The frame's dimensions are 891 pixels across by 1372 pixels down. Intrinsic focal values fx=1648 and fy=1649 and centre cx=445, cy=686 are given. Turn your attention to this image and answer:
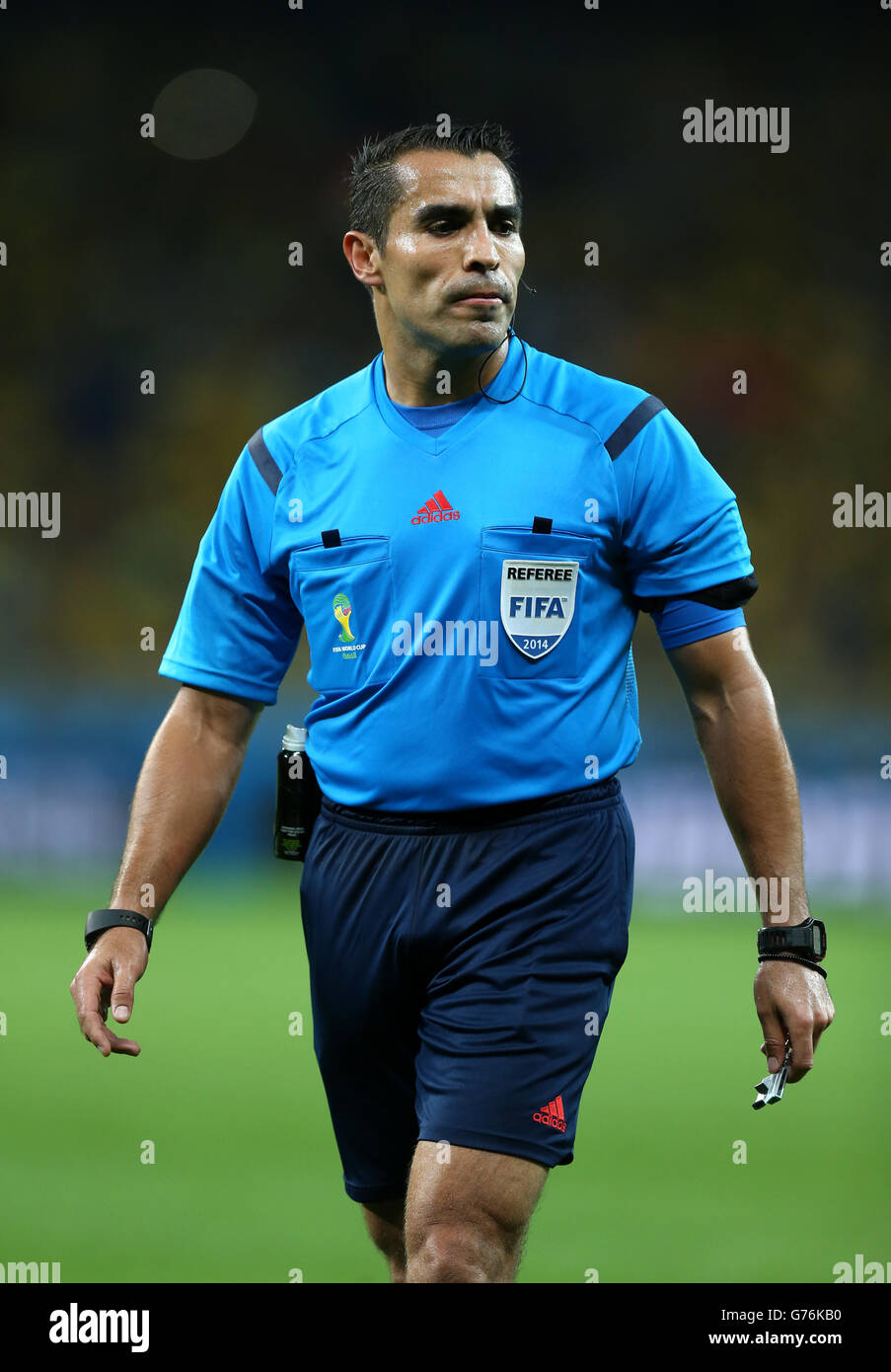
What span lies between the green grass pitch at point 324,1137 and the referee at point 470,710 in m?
1.34

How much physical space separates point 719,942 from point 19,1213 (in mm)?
4971

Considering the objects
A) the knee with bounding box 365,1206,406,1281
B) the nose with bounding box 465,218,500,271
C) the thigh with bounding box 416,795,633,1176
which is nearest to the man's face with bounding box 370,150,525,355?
the nose with bounding box 465,218,500,271

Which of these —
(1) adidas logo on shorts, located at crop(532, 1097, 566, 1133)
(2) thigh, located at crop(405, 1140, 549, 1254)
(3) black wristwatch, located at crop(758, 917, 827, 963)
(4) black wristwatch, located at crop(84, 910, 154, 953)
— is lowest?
(2) thigh, located at crop(405, 1140, 549, 1254)

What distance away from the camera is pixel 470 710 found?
2.57 meters

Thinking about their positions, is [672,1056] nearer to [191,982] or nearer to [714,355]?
[191,982]

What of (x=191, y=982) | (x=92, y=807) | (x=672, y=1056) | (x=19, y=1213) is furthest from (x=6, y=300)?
(x=19, y=1213)

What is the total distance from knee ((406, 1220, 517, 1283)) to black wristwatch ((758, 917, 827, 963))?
61 centimetres

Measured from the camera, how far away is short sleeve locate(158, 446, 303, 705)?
9.48 feet

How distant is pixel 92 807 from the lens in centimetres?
952

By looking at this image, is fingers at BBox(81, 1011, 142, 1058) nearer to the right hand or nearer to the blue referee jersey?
the right hand

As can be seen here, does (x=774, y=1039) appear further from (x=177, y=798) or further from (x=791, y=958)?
(x=177, y=798)

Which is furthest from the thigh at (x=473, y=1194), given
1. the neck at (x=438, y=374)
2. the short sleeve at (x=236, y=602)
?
the neck at (x=438, y=374)

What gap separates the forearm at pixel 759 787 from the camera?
2.57m
